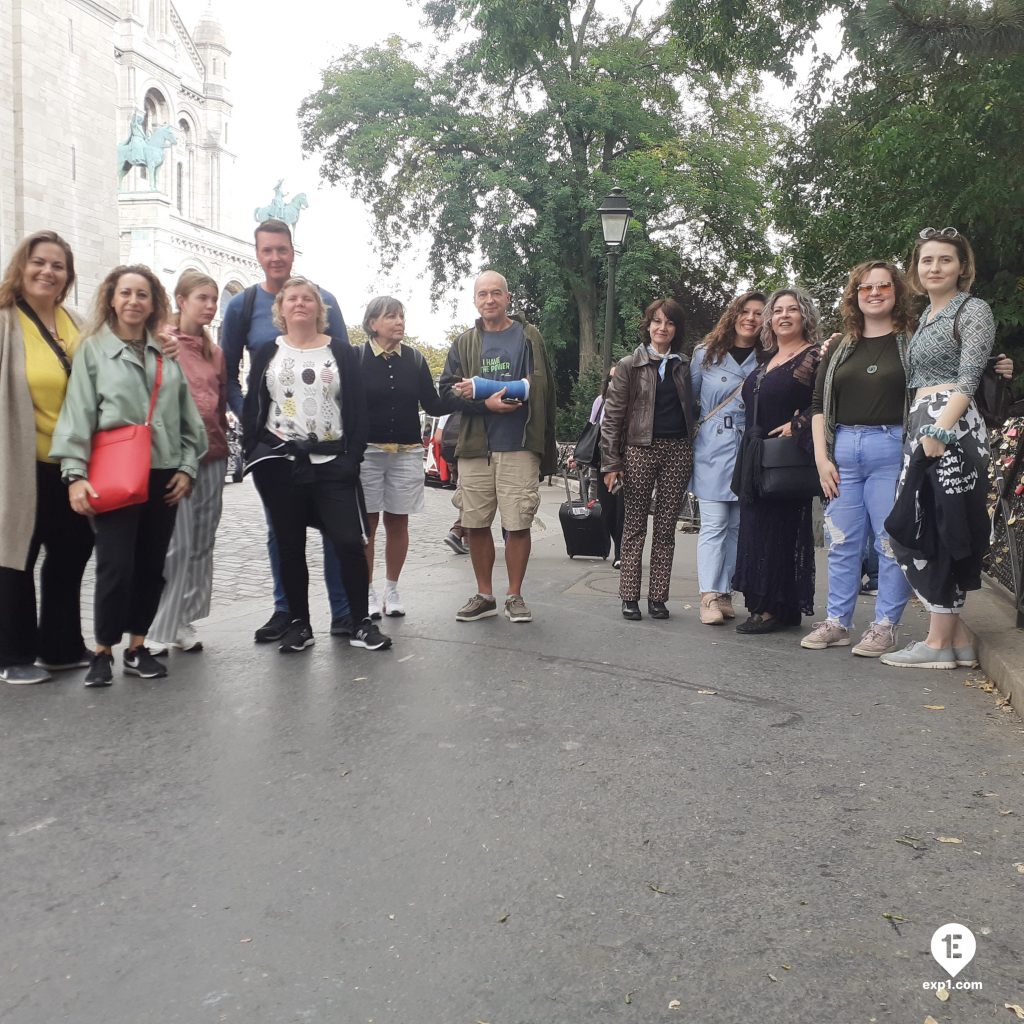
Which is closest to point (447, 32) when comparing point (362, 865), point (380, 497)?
point (380, 497)

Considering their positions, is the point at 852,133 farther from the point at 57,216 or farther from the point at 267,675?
the point at 57,216

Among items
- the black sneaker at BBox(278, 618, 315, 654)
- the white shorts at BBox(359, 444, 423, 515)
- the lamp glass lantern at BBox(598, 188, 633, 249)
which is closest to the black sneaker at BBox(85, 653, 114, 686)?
the black sneaker at BBox(278, 618, 315, 654)

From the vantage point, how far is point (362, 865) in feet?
10.4

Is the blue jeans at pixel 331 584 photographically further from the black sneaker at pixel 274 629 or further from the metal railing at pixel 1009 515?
the metal railing at pixel 1009 515

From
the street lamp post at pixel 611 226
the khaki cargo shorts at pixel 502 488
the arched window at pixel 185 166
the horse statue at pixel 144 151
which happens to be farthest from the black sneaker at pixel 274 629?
the arched window at pixel 185 166

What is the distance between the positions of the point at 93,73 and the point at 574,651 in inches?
1514

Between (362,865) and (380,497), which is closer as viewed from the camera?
(362,865)

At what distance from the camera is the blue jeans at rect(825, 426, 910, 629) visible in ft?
19.7

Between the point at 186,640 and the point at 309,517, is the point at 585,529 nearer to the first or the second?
the point at 309,517

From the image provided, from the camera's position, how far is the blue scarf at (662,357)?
281 inches

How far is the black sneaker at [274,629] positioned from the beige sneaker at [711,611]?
8.22ft

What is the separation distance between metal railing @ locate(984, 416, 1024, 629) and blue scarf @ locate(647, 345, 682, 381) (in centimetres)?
191

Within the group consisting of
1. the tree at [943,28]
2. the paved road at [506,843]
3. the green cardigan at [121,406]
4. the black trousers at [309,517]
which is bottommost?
the paved road at [506,843]

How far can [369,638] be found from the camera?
6094 millimetres
